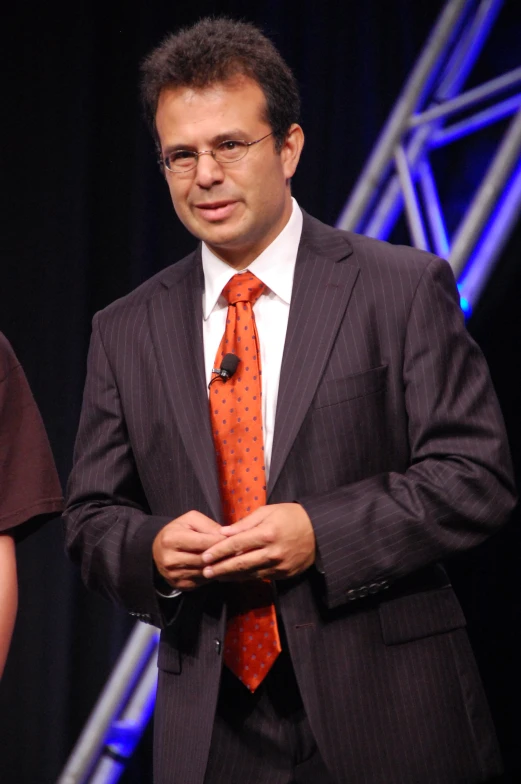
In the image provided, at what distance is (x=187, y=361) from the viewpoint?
1906 mm

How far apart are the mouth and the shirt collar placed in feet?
0.40

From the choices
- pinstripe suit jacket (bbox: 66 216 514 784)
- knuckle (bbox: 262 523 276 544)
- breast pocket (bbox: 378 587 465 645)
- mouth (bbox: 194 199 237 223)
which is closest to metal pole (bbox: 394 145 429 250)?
pinstripe suit jacket (bbox: 66 216 514 784)

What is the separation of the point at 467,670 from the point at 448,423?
440mm

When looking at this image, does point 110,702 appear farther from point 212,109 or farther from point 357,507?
point 212,109

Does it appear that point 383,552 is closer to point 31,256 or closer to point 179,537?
point 179,537

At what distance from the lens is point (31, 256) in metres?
3.11

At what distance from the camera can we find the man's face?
6.25 ft

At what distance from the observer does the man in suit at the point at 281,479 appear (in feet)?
5.58

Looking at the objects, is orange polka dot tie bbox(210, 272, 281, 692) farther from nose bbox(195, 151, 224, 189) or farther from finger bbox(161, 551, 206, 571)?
nose bbox(195, 151, 224, 189)

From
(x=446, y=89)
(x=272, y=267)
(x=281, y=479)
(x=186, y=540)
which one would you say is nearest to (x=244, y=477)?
(x=281, y=479)

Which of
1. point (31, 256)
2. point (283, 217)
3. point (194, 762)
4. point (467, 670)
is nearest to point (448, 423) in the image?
point (467, 670)

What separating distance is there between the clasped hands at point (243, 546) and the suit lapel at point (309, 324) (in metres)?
0.13

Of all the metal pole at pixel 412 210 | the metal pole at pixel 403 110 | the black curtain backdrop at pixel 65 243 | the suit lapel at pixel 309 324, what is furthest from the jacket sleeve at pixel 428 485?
the black curtain backdrop at pixel 65 243

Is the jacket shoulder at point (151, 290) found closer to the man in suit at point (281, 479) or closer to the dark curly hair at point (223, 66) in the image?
the man in suit at point (281, 479)
